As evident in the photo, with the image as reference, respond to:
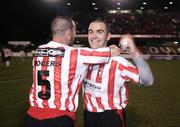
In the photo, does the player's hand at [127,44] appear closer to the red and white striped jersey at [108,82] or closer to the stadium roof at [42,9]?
the red and white striped jersey at [108,82]

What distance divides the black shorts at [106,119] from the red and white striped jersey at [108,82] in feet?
0.16

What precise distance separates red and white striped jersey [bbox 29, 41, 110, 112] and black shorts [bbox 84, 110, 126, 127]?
501 millimetres

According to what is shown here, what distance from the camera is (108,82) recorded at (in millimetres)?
4059

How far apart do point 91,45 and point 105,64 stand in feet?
0.87

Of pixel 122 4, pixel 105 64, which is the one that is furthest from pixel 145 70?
pixel 122 4

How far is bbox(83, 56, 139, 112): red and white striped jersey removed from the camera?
4043 millimetres

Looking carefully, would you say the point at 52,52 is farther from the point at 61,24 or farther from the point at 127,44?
the point at 127,44

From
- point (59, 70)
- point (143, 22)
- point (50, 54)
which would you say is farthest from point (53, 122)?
point (143, 22)

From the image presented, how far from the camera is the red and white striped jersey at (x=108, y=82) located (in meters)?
4.04

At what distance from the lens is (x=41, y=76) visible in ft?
11.8

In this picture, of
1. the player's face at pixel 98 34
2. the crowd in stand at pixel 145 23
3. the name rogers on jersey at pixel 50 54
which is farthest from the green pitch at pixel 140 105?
the crowd in stand at pixel 145 23

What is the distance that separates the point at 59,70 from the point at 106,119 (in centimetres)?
86

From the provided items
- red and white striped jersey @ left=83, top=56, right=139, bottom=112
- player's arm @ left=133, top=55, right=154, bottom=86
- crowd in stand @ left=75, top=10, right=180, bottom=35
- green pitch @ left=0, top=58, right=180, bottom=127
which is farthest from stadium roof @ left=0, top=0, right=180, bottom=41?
player's arm @ left=133, top=55, right=154, bottom=86

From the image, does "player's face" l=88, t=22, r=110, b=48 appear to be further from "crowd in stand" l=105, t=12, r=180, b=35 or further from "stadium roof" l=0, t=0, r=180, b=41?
"crowd in stand" l=105, t=12, r=180, b=35
